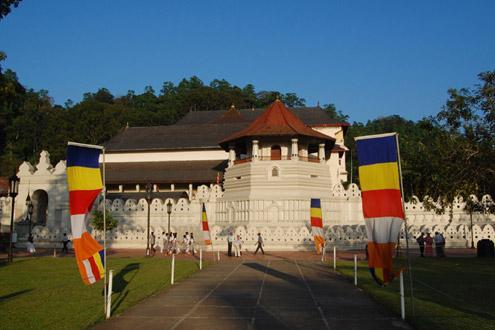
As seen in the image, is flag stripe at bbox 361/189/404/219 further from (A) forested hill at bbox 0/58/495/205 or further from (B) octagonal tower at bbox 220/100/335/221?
(B) octagonal tower at bbox 220/100/335/221

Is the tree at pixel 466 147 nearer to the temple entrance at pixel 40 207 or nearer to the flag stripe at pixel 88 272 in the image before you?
the flag stripe at pixel 88 272

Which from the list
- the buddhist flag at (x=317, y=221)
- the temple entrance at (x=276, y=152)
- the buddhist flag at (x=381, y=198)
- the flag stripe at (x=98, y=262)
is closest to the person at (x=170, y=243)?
the buddhist flag at (x=317, y=221)

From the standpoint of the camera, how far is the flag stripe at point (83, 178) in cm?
999

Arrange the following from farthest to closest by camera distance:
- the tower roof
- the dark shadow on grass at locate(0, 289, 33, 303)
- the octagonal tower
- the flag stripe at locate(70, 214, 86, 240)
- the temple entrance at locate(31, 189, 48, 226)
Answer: the temple entrance at locate(31, 189, 48, 226) < the tower roof < the octagonal tower < the dark shadow on grass at locate(0, 289, 33, 303) < the flag stripe at locate(70, 214, 86, 240)

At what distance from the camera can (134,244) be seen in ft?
109

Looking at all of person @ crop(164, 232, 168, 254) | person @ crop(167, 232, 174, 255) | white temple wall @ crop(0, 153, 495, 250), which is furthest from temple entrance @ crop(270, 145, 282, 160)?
person @ crop(167, 232, 174, 255)

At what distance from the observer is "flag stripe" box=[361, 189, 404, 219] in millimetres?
9734

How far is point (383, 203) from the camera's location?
9.81 m

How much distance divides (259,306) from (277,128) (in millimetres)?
28938

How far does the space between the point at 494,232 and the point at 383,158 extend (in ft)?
79.0

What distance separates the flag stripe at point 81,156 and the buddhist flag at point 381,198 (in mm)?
5224

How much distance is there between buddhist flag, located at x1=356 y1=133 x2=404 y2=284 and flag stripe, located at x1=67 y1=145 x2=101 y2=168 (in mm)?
5224

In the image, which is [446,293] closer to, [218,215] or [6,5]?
[6,5]

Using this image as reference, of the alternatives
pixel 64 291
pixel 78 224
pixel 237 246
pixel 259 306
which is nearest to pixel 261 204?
pixel 237 246
